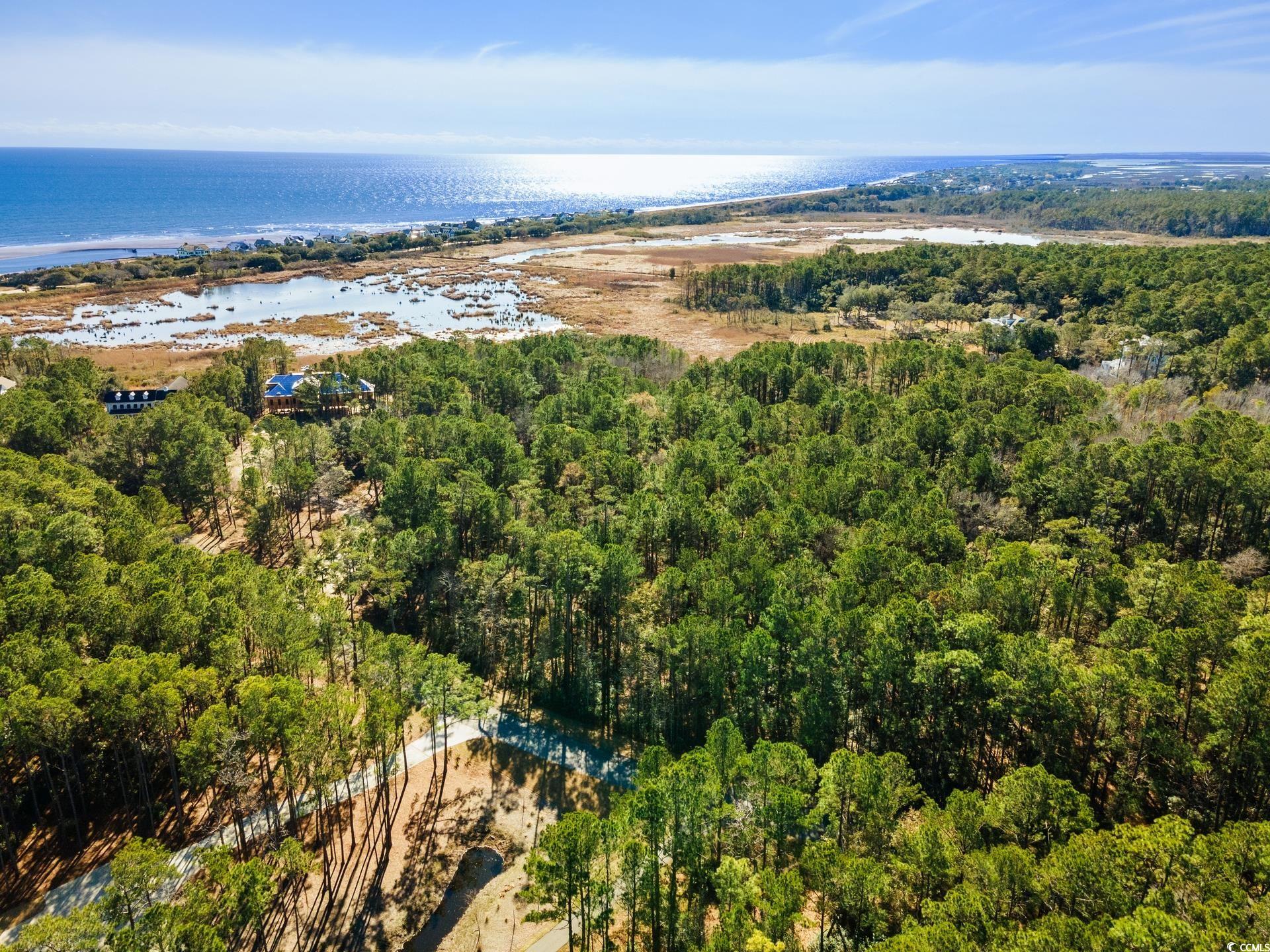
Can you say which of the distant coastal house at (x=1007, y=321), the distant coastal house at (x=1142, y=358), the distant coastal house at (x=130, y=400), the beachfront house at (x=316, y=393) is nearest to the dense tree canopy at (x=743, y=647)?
the distant coastal house at (x=130, y=400)

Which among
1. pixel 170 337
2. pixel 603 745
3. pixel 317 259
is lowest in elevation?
pixel 603 745

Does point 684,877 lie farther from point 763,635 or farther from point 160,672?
point 160,672

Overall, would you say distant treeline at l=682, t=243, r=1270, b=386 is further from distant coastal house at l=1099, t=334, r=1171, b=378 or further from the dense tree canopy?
the dense tree canopy

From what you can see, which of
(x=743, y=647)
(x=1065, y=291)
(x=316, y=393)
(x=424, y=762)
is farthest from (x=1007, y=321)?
(x=424, y=762)

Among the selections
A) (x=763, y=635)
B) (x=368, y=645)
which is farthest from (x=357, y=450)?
(x=763, y=635)

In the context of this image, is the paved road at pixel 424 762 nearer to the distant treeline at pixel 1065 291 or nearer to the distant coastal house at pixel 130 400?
the distant coastal house at pixel 130 400
